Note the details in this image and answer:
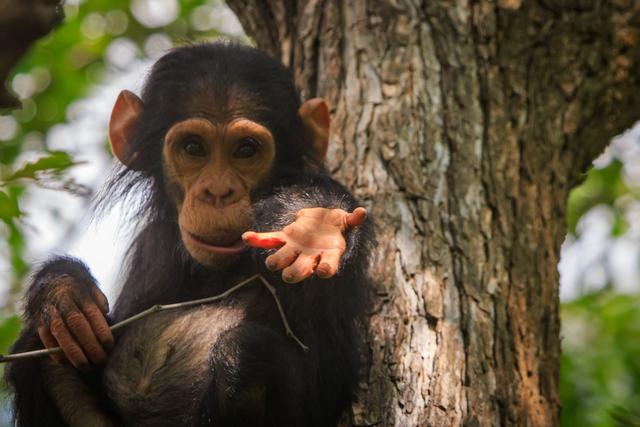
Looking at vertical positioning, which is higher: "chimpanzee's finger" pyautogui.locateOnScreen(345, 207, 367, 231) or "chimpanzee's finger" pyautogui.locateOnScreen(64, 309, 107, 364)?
"chimpanzee's finger" pyautogui.locateOnScreen(345, 207, 367, 231)

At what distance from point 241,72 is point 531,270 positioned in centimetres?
205

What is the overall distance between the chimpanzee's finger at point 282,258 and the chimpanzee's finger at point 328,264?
4.8 inches

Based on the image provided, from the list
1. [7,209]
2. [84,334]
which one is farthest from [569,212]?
[7,209]

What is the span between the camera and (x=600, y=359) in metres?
7.04

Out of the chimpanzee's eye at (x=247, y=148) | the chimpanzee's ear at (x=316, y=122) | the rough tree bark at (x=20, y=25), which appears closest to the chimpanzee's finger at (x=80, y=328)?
the chimpanzee's eye at (x=247, y=148)

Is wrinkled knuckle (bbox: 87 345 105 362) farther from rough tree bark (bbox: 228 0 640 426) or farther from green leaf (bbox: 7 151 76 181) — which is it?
green leaf (bbox: 7 151 76 181)

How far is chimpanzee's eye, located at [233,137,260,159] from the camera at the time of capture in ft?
15.6

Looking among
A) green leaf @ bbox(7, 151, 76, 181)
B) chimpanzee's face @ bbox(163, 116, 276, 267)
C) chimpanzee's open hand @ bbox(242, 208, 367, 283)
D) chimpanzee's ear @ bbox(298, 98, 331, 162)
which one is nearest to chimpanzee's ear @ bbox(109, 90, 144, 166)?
chimpanzee's face @ bbox(163, 116, 276, 267)

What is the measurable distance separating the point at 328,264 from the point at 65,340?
1.45 meters

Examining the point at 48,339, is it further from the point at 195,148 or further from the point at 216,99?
the point at 216,99

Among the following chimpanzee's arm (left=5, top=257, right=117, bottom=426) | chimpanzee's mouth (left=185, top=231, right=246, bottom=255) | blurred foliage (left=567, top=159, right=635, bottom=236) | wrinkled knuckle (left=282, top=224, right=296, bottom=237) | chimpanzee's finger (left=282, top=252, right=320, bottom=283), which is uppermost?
blurred foliage (left=567, top=159, right=635, bottom=236)

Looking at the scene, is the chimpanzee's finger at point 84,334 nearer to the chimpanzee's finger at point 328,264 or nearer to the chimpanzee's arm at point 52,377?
the chimpanzee's arm at point 52,377

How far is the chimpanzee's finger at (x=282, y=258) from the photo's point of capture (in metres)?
3.52

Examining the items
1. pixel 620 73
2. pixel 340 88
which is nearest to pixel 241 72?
pixel 340 88
